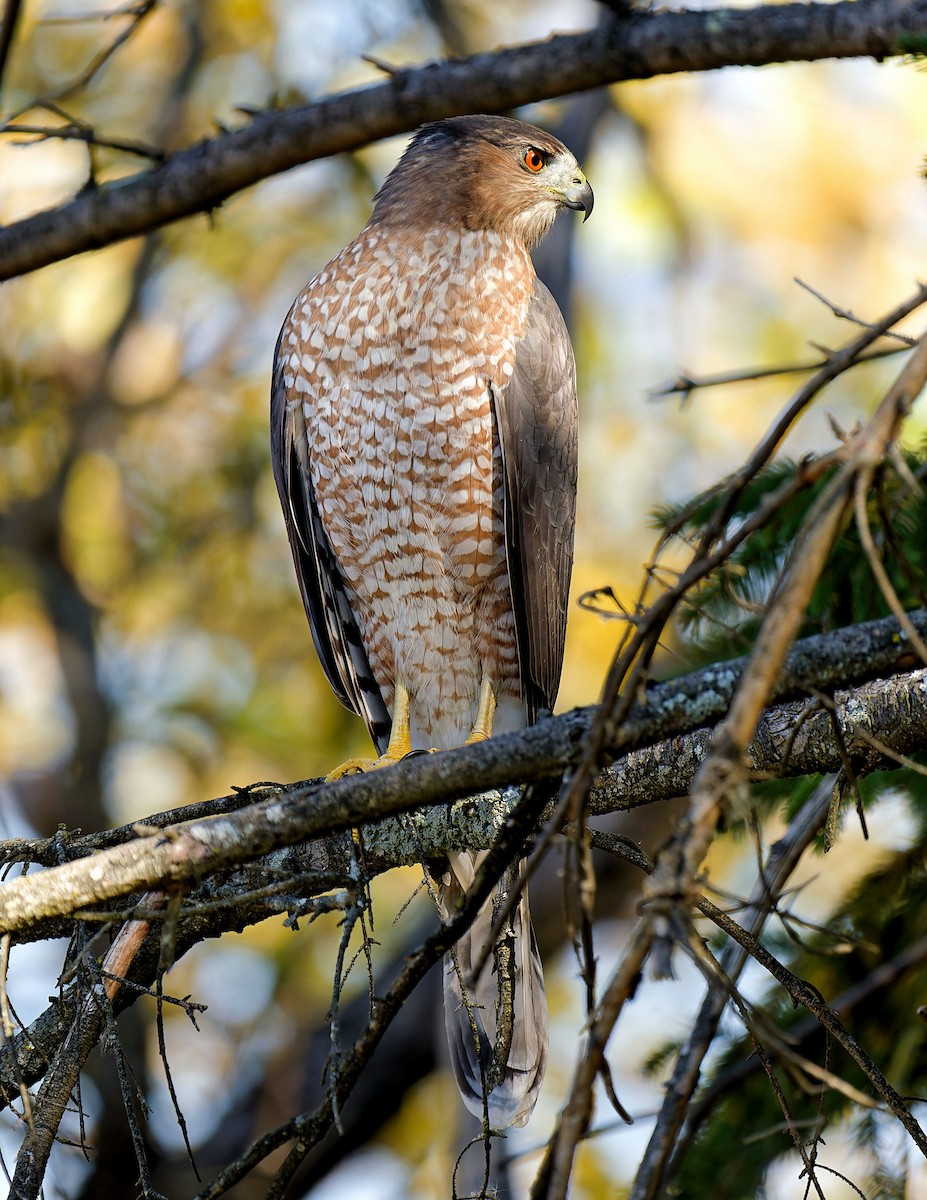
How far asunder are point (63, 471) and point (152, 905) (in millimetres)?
6568

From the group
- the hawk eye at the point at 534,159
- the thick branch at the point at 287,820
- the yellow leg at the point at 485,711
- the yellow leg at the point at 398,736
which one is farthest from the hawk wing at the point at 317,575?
the thick branch at the point at 287,820

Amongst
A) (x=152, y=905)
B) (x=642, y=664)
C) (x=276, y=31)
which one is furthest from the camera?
(x=276, y=31)

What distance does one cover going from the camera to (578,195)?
492 centimetres

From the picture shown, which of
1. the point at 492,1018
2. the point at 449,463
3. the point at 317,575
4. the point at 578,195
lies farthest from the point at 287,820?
the point at 578,195

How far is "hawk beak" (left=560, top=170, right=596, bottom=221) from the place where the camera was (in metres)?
4.89

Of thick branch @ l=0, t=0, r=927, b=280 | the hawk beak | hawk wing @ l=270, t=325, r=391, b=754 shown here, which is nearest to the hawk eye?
the hawk beak

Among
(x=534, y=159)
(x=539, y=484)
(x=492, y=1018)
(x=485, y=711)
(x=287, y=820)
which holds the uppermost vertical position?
(x=534, y=159)

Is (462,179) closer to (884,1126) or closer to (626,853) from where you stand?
(626,853)

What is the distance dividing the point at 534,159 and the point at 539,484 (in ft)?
4.53

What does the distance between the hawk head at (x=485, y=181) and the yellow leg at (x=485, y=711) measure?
162 centimetres

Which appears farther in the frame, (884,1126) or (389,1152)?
(389,1152)

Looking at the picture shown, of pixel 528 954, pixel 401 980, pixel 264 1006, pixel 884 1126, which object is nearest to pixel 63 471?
pixel 264 1006

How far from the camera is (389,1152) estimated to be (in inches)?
289

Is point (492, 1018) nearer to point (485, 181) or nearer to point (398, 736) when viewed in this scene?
point (398, 736)
